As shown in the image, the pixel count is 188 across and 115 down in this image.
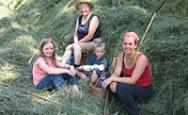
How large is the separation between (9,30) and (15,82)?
3331 millimetres

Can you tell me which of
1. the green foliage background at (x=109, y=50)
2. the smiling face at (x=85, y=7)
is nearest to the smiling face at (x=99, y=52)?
the green foliage background at (x=109, y=50)

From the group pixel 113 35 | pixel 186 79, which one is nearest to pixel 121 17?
pixel 113 35

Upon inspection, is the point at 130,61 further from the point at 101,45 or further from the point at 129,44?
the point at 101,45

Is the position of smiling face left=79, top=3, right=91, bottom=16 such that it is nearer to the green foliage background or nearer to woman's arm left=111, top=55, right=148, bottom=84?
the green foliage background

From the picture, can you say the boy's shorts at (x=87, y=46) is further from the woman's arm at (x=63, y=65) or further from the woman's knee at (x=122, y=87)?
the woman's knee at (x=122, y=87)

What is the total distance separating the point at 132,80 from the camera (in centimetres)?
525

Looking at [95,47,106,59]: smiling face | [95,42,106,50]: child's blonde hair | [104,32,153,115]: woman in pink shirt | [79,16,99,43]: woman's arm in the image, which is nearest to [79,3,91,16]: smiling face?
[79,16,99,43]: woman's arm

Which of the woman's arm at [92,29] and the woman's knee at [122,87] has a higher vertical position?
the woman's arm at [92,29]

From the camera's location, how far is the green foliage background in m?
5.27

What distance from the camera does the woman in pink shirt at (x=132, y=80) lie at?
5.21 meters

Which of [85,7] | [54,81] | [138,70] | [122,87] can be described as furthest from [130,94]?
[85,7]

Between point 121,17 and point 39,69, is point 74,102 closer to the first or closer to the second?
point 39,69

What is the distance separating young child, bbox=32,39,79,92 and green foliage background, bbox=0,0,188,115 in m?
0.14

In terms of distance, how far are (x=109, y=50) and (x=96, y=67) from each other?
2.83 ft
